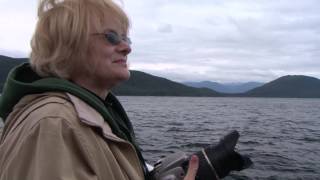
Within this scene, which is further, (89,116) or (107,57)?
(107,57)

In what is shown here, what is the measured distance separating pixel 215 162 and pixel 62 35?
1216mm

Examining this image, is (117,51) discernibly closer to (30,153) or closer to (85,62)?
(85,62)

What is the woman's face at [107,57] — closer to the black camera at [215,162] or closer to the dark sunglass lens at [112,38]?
the dark sunglass lens at [112,38]

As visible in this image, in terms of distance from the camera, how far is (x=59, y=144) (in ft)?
7.08

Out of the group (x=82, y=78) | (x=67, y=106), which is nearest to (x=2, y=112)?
(x=82, y=78)

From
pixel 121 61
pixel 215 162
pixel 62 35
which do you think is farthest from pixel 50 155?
pixel 215 162

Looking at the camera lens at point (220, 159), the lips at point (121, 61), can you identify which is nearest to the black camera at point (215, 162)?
the camera lens at point (220, 159)

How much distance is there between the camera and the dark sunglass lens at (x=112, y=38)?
2889 mm

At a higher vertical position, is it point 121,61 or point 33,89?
point 121,61

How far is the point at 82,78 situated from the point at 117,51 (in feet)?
0.98

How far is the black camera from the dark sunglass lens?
33.8 inches

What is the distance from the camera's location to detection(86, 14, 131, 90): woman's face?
2807 mm

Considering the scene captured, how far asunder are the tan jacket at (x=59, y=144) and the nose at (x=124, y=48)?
1.99 feet

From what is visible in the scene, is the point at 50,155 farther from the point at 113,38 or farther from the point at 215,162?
the point at 215,162
